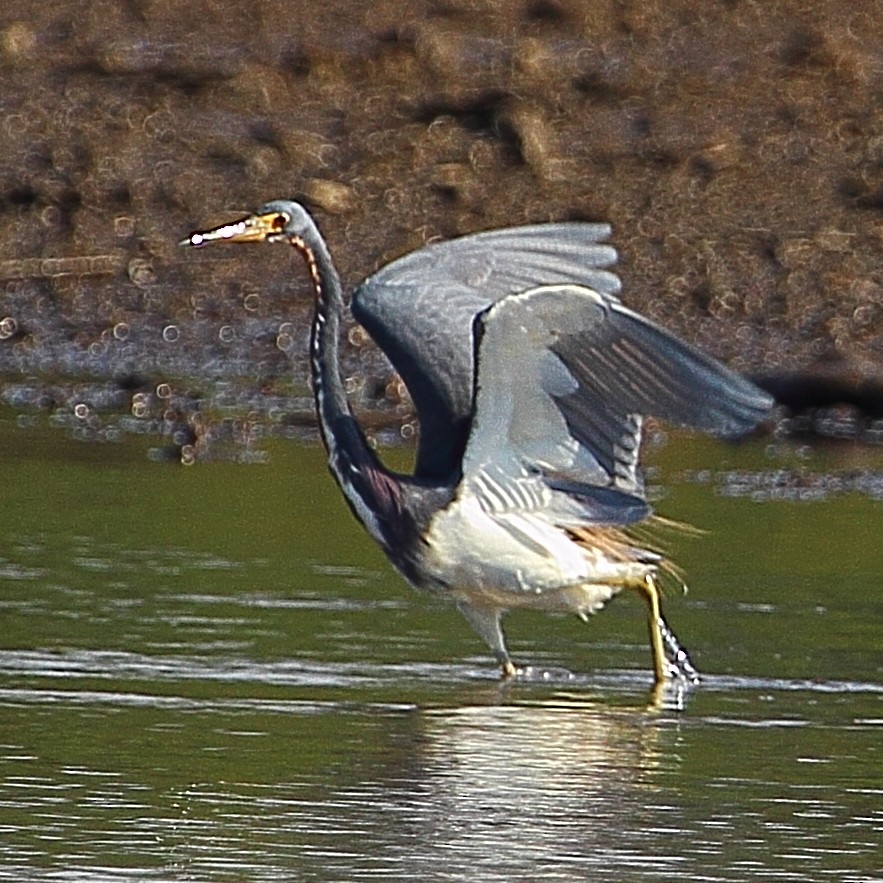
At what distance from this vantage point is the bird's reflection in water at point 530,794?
5734 mm

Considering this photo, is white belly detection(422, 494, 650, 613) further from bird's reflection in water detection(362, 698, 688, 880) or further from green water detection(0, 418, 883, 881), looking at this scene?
bird's reflection in water detection(362, 698, 688, 880)

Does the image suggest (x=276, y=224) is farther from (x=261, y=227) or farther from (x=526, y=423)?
(x=526, y=423)

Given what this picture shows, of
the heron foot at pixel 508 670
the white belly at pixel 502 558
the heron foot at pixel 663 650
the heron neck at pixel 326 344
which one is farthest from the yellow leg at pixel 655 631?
the heron neck at pixel 326 344

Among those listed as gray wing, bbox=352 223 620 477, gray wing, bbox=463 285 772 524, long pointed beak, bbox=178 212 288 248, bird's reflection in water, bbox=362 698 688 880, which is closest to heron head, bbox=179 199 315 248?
long pointed beak, bbox=178 212 288 248

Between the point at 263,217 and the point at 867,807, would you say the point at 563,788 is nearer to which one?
the point at 867,807

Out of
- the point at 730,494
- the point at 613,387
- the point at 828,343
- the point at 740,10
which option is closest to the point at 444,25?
the point at 740,10

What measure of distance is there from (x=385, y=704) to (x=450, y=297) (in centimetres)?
173

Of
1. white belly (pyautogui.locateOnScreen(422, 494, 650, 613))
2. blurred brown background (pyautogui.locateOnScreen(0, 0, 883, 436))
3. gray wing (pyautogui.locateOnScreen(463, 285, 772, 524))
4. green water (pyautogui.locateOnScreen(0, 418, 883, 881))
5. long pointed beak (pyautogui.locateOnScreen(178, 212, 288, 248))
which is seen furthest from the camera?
blurred brown background (pyautogui.locateOnScreen(0, 0, 883, 436))

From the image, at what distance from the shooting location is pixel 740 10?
17469mm

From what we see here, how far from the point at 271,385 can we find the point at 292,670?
5.65 metres

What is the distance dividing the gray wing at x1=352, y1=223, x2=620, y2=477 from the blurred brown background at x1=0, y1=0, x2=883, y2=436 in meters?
4.26

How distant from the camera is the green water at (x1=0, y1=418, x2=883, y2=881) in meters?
5.86

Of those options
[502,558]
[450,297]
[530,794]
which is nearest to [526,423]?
[502,558]

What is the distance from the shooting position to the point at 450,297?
8773 mm
